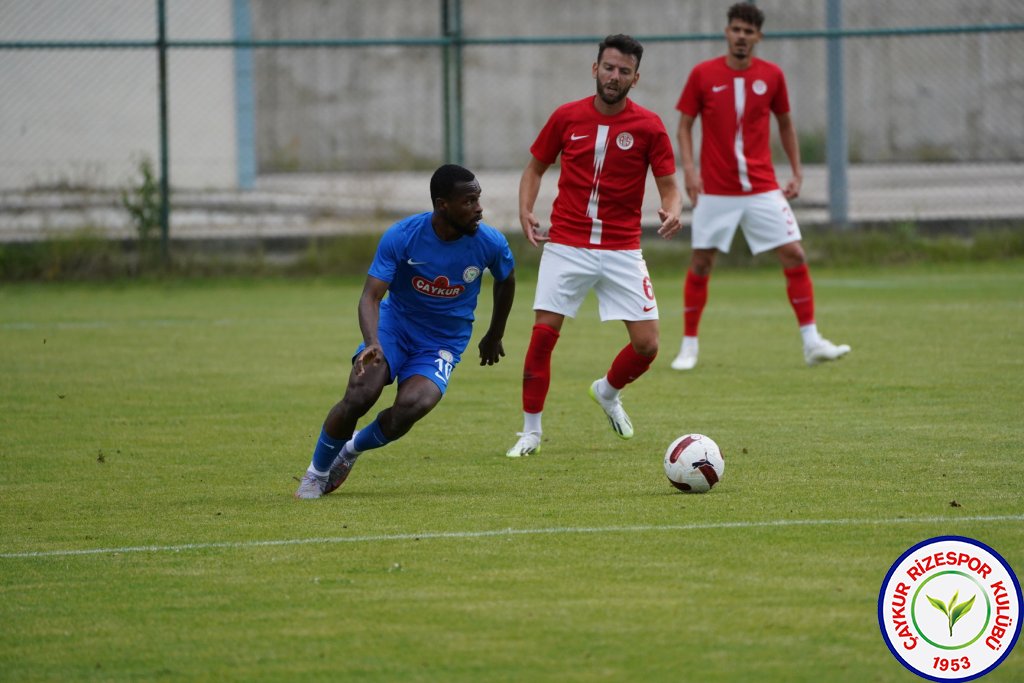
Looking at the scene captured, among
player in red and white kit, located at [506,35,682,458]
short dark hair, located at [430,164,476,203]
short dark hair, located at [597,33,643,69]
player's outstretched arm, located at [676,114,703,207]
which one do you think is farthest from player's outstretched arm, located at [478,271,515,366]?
player's outstretched arm, located at [676,114,703,207]

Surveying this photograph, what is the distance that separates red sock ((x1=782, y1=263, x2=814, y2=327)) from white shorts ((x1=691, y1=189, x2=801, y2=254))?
0.76 feet

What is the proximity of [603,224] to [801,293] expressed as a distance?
9.64 feet

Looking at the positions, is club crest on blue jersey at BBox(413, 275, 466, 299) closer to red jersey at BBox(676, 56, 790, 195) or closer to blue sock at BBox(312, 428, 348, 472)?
Result: blue sock at BBox(312, 428, 348, 472)

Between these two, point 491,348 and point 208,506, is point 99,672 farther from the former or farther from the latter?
point 491,348

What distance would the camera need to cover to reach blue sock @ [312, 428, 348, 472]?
22.0 ft

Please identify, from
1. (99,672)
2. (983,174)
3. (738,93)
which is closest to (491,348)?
(99,672)

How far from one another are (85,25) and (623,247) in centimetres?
1655

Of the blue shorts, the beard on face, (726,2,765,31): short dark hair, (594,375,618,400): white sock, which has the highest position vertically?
(726,2,765,31): short dark hair

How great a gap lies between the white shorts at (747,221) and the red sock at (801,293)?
0.23 meters

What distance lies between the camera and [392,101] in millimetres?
27516

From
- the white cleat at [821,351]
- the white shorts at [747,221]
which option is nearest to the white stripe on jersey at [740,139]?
the white shorts at [747,221]

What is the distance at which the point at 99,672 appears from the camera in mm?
4285

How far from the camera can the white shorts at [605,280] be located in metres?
8.18

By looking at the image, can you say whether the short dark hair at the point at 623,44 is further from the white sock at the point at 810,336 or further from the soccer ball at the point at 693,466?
the white sock at the point at 810,336
